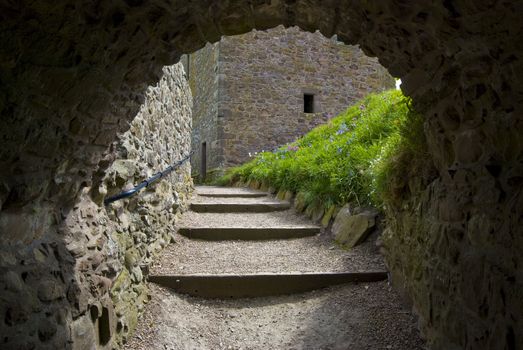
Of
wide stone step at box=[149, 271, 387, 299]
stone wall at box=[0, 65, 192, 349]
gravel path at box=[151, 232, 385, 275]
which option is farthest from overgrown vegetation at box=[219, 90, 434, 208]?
stone wall at box=[0, 65, 192, 349]

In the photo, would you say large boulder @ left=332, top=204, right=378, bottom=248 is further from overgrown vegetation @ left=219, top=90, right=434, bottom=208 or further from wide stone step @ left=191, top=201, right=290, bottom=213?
wide stone step @ left=191, top=201, right=290, bottom=213

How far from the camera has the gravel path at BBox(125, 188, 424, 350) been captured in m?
2.90

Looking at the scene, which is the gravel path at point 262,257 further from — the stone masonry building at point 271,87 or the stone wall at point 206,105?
the stone wall at point 206,105

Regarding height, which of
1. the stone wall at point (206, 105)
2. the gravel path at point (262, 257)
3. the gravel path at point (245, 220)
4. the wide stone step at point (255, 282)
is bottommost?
the wide stone step at point (255, 282)

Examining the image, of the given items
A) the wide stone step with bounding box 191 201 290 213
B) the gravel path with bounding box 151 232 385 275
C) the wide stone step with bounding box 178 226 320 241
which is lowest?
the gravel path with bounding box 151 232 385 275

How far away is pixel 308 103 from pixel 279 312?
10443 mm

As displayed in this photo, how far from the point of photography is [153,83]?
2.24 metres

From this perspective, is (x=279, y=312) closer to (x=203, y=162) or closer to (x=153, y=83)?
(x=153, y=83)

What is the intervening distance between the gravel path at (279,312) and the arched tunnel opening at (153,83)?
62 cm

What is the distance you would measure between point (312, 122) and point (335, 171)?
26.0 feet

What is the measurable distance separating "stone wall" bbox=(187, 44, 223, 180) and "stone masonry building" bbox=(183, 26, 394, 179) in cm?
3

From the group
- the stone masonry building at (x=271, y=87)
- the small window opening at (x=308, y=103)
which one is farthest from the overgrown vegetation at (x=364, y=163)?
the small window opening at (x=308, y=103)

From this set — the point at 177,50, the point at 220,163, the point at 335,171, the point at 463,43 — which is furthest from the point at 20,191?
the point at 220,163

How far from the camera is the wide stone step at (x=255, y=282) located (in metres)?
3.61
